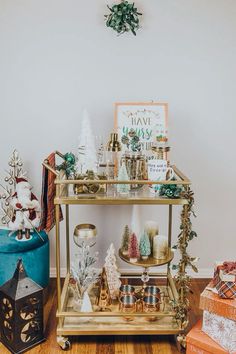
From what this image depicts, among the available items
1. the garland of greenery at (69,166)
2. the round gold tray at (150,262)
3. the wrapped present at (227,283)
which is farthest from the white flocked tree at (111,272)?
the wrapped present at (227,283)

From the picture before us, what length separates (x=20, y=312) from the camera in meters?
1.90

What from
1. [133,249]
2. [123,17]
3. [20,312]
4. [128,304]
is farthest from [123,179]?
[123,17]

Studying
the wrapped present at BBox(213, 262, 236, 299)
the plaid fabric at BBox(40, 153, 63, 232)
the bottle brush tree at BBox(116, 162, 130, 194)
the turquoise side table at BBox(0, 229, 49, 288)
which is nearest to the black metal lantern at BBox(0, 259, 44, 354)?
the turquoise side table at BBox(0, 229, 49, 288)

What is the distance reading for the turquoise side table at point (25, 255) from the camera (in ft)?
7.19

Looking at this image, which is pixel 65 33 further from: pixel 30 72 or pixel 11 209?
pixel 11 209

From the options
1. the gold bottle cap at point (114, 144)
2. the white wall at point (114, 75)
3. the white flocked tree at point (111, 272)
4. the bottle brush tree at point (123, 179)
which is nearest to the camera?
the bottle brush tree at point (123, 179)

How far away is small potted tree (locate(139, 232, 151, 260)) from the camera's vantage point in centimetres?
210

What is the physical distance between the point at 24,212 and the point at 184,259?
35.0 inches

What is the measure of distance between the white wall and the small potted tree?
24.3 inches

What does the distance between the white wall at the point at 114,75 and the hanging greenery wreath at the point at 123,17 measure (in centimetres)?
6

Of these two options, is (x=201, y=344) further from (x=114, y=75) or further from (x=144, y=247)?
(x=114, y=75)

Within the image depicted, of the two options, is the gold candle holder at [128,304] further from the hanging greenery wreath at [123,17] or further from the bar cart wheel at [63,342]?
the hanging greenery wreath at [123,17]

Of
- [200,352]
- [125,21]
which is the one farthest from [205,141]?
[200,352]

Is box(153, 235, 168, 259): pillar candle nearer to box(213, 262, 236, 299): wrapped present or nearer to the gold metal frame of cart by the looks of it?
the gold metal frame of cart
